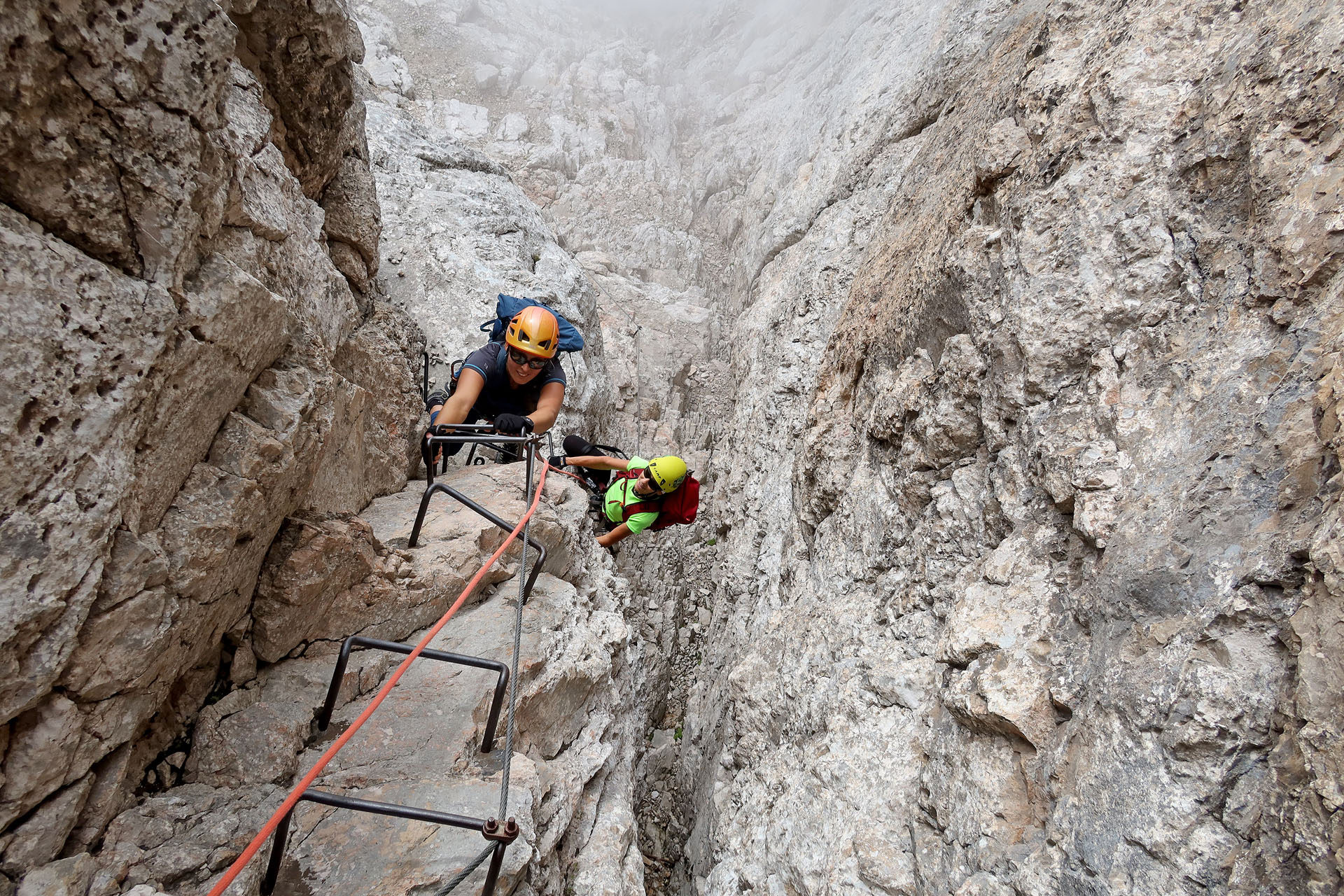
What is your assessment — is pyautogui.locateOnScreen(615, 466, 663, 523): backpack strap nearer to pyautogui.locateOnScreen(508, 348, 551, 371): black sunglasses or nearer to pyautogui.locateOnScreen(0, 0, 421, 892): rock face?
pyautogui.locateOnScreen(508, 348, 551, 371): black sunglasses

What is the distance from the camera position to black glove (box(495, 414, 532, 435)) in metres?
5.11

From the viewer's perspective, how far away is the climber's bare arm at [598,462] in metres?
7.45

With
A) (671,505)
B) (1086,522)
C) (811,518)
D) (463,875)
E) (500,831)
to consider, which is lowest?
(463,875)

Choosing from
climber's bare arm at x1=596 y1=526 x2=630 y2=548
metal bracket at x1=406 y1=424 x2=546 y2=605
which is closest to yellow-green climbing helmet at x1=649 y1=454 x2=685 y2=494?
climber's bare arm at x1=596 y1=526 x2=630 y2=548

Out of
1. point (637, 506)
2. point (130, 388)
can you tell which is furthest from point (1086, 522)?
point (637, 506)

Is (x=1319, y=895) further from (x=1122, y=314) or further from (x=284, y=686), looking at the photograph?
(x=284, y=686)

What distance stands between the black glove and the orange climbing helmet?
0.59 metres

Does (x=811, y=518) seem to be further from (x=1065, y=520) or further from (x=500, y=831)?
(x=500, y=831)

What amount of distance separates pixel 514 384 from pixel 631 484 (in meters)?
2.37

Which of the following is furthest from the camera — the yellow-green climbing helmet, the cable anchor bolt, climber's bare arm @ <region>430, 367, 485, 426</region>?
the yellow-green climbing helmet

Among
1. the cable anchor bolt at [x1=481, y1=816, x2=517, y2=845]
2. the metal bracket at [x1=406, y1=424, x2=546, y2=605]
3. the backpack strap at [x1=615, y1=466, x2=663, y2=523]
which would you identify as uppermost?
the backpack strap at [x1=615, y1=466, x2=663, y2=523]

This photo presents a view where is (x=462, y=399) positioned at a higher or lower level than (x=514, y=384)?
lower

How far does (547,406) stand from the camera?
589 centimetres

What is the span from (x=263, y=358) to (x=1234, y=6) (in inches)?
184
